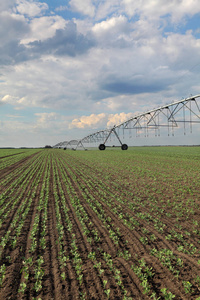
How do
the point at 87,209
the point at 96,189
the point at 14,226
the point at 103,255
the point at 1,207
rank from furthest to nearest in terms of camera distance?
the point at 96,189, the point at 1,207, the point at 87,209, the point at 14,226, the point at 103,255

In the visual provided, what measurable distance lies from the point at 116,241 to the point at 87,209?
167 inches

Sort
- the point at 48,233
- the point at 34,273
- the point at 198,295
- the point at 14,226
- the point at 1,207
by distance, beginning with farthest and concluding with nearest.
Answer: the point at 1,207 < the point at 14,226 < the point at 48,233 < the point at 34,273 < the point at 198,295

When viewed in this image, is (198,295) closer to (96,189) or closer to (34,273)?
(34,273)

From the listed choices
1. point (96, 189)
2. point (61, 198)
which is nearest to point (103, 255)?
point (61, 198)

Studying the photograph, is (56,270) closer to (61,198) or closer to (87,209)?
(87,209)

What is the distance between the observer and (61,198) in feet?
47.2

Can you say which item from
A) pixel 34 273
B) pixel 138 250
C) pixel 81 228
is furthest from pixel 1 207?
pixel 138 250

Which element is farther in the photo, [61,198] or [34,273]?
[61,198]

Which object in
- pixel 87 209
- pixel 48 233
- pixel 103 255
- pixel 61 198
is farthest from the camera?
pixel 61 198

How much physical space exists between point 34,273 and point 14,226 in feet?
13.3

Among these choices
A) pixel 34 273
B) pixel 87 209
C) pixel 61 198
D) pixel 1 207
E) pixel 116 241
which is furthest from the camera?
pixel 61 198

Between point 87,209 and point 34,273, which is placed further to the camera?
point 87,209

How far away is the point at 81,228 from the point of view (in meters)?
9.33

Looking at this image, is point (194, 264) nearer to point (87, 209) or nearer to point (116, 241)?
point (116, 241)
